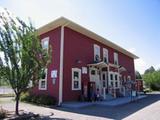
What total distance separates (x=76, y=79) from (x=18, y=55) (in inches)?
284

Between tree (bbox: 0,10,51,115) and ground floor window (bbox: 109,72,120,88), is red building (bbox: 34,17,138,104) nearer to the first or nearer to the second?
ground floor window (bbox: 109,72,120,88)

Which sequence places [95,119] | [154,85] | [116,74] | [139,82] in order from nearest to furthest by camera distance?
[95,119]
[116,74]
[139,82]
[154,85]

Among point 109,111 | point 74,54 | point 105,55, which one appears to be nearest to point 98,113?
point 109,111

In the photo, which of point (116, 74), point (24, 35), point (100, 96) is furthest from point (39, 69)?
point (116, 74)

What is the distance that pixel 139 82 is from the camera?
104 ft

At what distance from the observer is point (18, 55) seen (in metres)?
8.96

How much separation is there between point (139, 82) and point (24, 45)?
26.7 meters

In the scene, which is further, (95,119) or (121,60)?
(121,60)

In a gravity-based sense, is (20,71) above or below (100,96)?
above

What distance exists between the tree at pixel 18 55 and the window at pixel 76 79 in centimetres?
601

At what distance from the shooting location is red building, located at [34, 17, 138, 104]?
14328 mm

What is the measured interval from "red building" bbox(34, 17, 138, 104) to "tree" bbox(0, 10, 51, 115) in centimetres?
497

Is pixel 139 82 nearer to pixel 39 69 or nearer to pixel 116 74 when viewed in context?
pixel 116 74

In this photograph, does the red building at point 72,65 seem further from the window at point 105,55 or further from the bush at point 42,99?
the window at point 105,55
